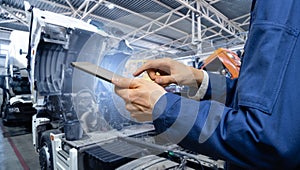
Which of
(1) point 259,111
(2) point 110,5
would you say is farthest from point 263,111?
(2) point 110,5

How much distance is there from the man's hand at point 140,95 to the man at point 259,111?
0.02 m

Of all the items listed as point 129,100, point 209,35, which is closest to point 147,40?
point 209,35

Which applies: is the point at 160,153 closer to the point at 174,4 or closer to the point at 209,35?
the point at 174,4

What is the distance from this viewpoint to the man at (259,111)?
0.48 meters

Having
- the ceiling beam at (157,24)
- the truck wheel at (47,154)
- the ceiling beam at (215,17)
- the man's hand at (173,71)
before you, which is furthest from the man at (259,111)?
the ceiling beam at (157,24)

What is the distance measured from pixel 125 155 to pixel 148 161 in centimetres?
25

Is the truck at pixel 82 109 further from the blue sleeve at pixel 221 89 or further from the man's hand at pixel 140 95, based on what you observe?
the man's hand at pixel 140 95

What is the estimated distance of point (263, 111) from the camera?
0.48 meters

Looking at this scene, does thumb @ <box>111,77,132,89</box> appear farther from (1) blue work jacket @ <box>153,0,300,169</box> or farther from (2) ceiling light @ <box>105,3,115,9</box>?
(2) ceiling light @ <box>105,3,115,9</box>

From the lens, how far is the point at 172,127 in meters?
0.59

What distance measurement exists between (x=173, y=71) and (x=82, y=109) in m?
2.03

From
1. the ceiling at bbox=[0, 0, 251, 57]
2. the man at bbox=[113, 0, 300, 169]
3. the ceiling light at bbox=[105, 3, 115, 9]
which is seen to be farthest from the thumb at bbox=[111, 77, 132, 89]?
the ceiling light at bbox=[105, 3, 115, 9]

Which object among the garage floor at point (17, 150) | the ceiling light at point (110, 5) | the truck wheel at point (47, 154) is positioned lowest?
the garage floor at point (17, 150)

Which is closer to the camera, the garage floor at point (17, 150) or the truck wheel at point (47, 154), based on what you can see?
the truck wheel at point (47, 154)
